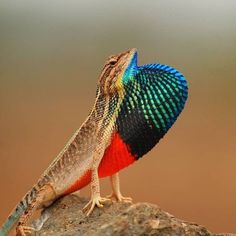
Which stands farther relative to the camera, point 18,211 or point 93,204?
point 18,211

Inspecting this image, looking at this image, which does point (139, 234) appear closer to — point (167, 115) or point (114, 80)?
point (167, 115)

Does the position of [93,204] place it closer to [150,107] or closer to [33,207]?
[33,207]

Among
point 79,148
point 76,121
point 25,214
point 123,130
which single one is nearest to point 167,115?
point 123,130

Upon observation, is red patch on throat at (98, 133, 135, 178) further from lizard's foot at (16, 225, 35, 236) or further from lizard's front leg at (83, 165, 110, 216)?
lizard's foot at (16, 225, 35, 236)

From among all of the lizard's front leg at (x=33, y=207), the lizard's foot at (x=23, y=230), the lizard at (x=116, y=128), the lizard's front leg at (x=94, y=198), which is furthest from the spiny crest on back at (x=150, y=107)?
the lizard's foot at (x=23, y=230)

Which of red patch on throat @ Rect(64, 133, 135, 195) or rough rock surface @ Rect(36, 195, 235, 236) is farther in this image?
red patch on throat @ Rect(64, 133, 135, 195)

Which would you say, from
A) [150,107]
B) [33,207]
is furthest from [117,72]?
[33,207]

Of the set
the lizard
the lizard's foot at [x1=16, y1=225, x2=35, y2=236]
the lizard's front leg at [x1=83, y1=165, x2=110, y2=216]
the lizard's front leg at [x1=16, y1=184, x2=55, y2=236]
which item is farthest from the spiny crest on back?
the lizard's foot at [x1=16, y1=225, x2=35, y2=236]

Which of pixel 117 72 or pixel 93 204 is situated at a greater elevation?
pixel 117 72
